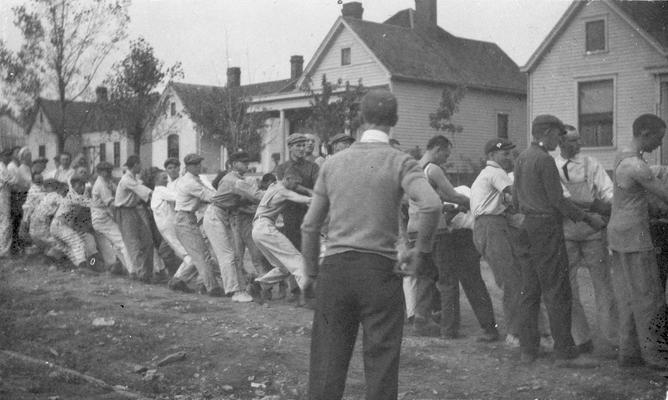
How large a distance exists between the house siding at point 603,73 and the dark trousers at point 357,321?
19851mm

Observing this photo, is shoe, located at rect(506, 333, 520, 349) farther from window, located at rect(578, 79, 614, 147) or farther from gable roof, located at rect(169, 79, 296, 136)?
gable roof, located at rect(169, 79, 296, 136)

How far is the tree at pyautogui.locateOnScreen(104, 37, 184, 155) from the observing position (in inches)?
1432

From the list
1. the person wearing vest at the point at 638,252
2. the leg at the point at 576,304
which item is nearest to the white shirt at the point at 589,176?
the leg at the point at 576,304

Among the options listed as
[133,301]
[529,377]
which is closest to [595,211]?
[529,377]

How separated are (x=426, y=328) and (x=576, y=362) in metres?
1.94

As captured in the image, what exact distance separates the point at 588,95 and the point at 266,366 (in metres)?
20.4

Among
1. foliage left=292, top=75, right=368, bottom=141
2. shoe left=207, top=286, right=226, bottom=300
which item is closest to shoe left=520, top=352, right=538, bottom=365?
shoe left=207, top=286, right=226, bottom=300

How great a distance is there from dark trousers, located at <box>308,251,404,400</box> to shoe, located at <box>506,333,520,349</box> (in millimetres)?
3588

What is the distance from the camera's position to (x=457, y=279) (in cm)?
888

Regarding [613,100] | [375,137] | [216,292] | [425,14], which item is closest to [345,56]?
[425,14]

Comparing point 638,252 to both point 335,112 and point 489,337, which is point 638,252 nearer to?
point 489,337

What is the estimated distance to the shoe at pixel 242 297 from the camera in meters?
11.4

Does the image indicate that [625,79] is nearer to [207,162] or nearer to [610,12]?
[610,12]

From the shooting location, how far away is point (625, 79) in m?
25.1
